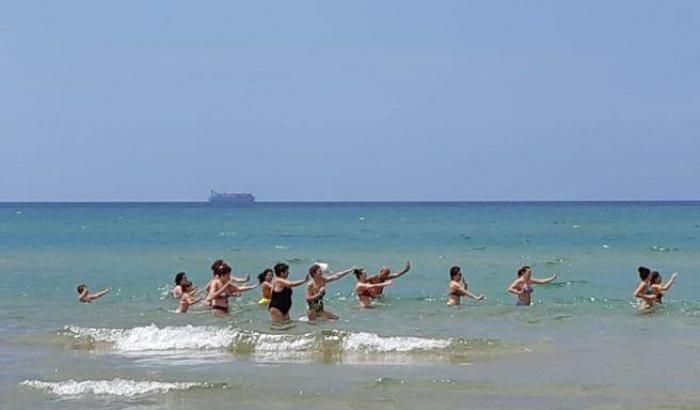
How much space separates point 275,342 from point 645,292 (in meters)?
8.08

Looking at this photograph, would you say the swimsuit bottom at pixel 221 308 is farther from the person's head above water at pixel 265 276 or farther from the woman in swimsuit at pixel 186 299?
the woman in swimsuit at pixel 186 299

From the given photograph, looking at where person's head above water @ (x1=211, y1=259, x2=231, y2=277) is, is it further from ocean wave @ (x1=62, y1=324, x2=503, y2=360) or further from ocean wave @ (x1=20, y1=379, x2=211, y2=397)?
ocean wave @ (x1=20, y1=379, x2=211, y2=397)

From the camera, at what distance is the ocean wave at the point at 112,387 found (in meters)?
12.0

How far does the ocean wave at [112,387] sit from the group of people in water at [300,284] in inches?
188

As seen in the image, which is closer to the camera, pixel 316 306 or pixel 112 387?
pixel 112 387

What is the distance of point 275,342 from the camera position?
51.6ft

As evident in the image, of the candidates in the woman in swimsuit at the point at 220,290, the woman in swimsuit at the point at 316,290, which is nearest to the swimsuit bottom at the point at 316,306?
the woman in swimsuit at the point at 316,290

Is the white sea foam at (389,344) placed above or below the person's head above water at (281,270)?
below

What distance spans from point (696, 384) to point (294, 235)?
5749 centimetres

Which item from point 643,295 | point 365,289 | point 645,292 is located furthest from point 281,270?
point 645,292

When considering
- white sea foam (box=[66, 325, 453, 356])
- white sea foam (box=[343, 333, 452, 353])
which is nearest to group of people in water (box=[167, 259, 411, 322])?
white sea foam (box=[66, 325, 453, 356])

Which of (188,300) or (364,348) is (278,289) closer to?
(364,348)

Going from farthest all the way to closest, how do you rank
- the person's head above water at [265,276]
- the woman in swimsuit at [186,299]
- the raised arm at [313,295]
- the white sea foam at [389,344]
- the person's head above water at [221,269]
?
the woman in swimsuit at [186,299]
the person's head above water at [265,276]
the person's head above water at [221,269]
the raised arm at [313,295]
the white sea foam at [389,344]

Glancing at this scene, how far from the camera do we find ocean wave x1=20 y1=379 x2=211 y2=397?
12.0 metres
